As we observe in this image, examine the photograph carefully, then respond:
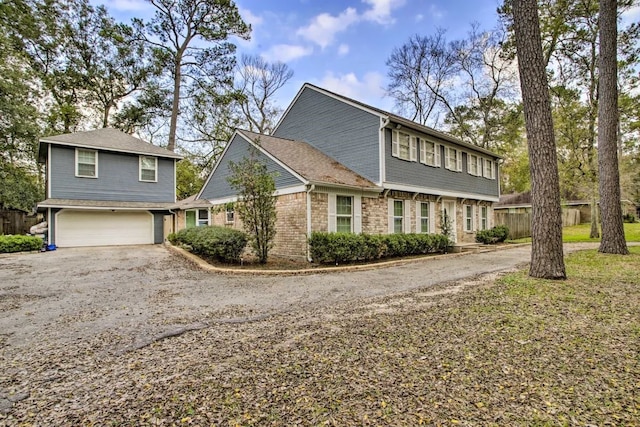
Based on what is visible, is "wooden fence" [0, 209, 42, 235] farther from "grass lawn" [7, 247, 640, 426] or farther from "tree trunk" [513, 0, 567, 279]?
"tree trunk" [513, 0, 567, 279]

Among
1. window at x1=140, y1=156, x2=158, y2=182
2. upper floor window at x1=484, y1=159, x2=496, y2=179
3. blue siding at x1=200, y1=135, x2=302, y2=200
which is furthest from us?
upper floor window at x1=484, y1=159, x2=496, y2=179

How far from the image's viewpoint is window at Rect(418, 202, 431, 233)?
14.0 m

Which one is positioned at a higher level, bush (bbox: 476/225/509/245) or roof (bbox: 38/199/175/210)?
roof (bbox: 38/199/175/210)

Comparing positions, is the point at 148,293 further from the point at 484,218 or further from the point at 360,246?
the point at 484,218

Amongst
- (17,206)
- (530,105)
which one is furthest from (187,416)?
(17,206)

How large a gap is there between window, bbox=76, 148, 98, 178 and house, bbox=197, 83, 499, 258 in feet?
16.6

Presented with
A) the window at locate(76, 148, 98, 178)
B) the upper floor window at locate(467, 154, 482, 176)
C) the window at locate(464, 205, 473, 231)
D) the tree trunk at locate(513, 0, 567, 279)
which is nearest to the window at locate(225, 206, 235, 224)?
the window at locate(76, 148, 98, 178)

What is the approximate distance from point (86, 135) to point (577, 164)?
86.2 feet

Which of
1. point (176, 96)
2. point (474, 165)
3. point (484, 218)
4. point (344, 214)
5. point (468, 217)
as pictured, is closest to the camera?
point (344, 214)

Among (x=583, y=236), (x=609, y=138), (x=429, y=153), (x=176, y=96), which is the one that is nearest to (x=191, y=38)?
(x=176, y=96)

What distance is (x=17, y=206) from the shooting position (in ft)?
60.5

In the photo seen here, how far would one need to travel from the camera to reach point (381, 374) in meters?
2.72

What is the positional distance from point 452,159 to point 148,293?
1400 cm

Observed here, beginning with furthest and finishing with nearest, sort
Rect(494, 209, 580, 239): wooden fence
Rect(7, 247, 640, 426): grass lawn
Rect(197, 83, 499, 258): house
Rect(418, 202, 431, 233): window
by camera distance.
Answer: Rect(494, 209, 580, 239): wooden fence < Rect(418, 202, 431, 233): window < Rect(197, 83, 499, 258): house < Rect(7, 247, 640, 426): grass lawn
